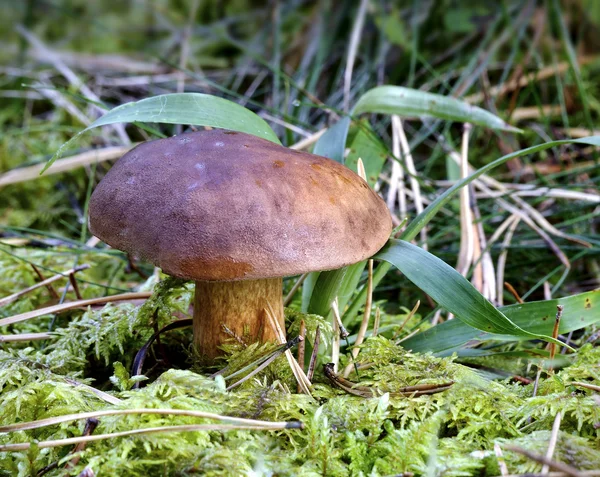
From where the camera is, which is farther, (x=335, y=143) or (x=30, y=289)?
(x=30, y=289)

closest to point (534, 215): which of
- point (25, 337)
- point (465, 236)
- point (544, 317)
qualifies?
point (465, 236)

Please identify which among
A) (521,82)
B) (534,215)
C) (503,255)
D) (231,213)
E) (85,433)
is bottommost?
(85,433)

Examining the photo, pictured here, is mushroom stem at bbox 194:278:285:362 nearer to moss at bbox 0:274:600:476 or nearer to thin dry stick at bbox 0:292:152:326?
moss at bbox 0:274:600:476

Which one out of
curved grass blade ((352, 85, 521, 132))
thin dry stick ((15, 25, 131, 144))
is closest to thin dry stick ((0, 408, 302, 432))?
curved grass blade ((352, 85, 521, 132))

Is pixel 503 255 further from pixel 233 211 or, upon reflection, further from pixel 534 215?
pixel 233 211

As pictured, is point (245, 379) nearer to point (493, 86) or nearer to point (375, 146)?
point (375, 146)

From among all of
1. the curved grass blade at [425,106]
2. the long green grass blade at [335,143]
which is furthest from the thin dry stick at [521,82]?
the long green grass blade at [335,143]

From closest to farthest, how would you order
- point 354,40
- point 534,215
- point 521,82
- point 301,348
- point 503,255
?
1. point 301,348
2. point 503,255
3. point 534,215
4. point 354,40
5. point 521,82

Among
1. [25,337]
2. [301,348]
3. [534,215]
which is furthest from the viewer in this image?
[534,215]
